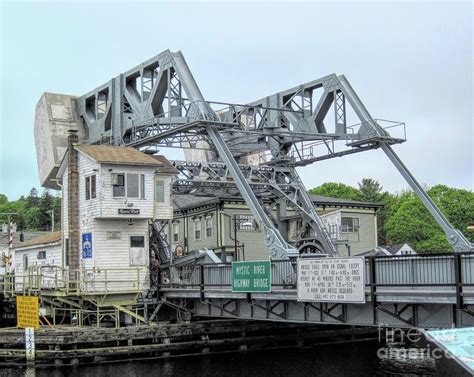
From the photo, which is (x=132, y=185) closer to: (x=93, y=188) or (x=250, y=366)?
(x=93, y=188)

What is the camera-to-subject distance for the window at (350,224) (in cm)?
5362

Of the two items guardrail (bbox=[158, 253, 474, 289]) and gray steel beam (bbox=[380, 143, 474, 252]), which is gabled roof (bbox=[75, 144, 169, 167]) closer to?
guardrail (bbox=[158, 253, 474, 289])

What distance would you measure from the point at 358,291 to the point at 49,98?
27.3 metres

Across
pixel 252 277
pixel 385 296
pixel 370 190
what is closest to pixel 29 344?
pixel 252 277

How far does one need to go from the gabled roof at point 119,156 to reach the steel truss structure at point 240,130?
3.22ft

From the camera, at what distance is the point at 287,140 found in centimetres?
4131

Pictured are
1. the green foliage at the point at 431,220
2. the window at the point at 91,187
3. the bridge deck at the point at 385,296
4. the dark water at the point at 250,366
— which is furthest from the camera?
the green foliage at the point at 431,220

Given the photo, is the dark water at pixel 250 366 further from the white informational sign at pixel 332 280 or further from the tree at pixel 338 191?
the tree at pixel 338 191

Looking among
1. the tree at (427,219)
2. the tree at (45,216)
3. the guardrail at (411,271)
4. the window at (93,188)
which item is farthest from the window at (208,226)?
the tree at (45,216)

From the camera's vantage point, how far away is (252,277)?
86.3ft

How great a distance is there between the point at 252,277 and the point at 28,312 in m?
11.9

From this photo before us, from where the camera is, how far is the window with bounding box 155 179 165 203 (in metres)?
35.8

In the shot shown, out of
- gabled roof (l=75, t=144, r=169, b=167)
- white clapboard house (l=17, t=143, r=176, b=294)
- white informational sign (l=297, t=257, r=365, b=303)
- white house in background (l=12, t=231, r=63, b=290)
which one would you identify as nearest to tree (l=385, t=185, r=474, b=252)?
white house in background (l=12, t=231, r=63, b=290)

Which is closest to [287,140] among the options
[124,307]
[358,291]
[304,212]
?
[304,212]
